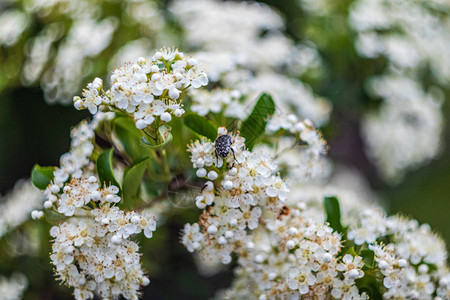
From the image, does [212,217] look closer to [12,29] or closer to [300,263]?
[300,263]

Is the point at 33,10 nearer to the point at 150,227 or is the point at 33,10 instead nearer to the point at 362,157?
the point at 150,227

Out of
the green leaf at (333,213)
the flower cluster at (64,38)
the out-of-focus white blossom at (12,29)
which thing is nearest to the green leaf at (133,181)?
the green leaf at (333,213)

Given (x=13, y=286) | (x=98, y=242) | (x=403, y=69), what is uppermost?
(x=98, y=242)

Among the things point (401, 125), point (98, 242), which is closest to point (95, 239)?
point (98, 242)

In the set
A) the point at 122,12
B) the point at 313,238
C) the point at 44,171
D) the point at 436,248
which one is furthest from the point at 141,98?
the point at 122,12

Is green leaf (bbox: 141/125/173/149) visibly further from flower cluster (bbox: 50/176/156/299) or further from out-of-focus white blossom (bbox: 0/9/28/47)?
out-of-focus white blossom (bbox: 0/9/28/47)

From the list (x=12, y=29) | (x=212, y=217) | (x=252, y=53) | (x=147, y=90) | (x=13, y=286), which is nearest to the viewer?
(x=147, y=90)

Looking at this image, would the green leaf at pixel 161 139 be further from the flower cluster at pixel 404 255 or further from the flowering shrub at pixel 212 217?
the flower cluster at pixel 404 255
